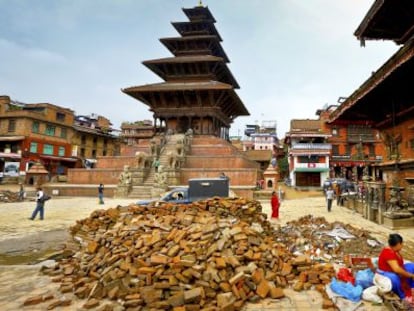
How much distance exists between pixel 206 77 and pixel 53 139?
2666 centimetres

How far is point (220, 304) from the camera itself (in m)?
3.94

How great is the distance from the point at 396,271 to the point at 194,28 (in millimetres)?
37090

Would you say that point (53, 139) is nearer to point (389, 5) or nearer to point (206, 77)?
point (206, 77)

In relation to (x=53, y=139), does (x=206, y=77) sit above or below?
above

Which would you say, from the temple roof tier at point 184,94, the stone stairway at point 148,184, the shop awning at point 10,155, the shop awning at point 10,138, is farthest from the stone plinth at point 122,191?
the shop awning at point 10,138

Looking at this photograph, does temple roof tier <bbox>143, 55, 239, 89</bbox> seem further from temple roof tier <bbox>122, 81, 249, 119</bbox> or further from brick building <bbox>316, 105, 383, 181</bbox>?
brick building <bbox>316, 105, 383, 181</bbox>

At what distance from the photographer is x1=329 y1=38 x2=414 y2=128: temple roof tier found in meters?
7.68

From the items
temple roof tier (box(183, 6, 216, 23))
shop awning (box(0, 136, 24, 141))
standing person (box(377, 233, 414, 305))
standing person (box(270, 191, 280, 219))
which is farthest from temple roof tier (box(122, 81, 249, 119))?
standing person (box(377, 233, 414, 305))

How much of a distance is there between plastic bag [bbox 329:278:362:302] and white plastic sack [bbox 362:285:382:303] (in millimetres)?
80

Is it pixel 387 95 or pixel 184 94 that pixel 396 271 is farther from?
pixel 184 94

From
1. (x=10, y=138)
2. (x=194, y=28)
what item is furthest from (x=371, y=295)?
(x=10, y=138)

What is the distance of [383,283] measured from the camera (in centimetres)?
395

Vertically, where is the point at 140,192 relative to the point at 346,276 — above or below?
above

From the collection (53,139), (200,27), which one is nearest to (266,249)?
(200,27)
